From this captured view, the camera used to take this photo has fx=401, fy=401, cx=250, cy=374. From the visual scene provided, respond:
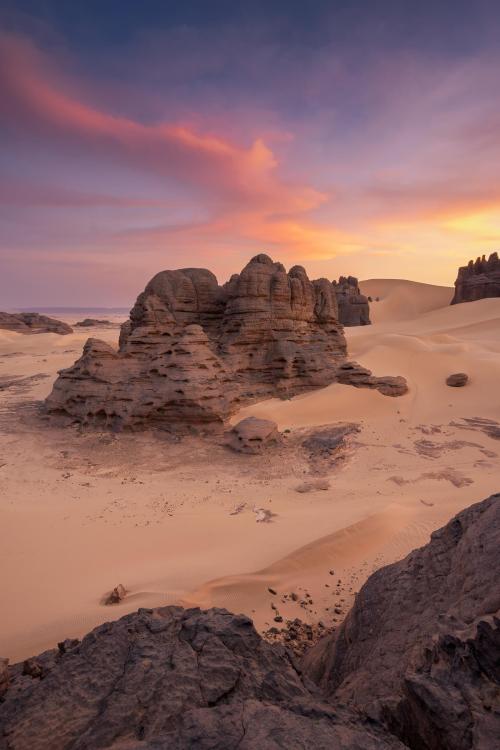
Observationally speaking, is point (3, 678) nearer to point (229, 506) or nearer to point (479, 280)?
point (229, 506)

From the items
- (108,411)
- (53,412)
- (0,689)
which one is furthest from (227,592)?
(53,412)

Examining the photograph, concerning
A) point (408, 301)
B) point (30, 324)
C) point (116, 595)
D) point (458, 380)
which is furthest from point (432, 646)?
point (408, 301)

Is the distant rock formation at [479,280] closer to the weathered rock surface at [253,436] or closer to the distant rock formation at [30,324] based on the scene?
the weathered rock surface at [253,436]

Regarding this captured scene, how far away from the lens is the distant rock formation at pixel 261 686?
237 cm

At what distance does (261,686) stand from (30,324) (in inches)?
2498

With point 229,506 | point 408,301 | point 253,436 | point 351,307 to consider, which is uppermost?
point 408,301

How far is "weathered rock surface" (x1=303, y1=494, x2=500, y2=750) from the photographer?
2.44 m

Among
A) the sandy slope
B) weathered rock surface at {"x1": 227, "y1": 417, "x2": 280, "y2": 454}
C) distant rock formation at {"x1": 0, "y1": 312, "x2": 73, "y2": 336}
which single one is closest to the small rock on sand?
weathered rock surface at {"x1": 227, "y1": 417, "x2": 280, "y2": 454}

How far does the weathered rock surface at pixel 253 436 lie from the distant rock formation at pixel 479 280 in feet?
172

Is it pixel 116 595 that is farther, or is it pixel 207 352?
pixel 207 352

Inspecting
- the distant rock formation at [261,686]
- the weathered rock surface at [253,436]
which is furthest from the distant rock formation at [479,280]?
the distant rock formation at [261,686]

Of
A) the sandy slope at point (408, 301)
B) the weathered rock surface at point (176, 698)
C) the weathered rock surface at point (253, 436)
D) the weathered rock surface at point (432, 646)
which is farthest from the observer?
the sandy slope at point (408, 301)

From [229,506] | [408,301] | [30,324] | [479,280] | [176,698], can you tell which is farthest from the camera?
[408,301]

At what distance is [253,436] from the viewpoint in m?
13.9
